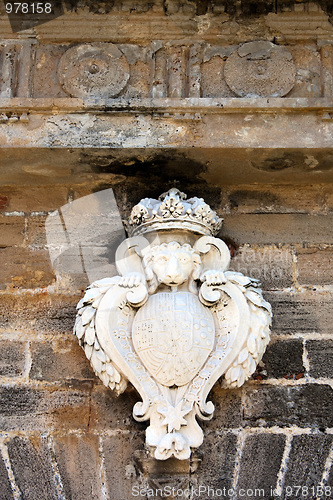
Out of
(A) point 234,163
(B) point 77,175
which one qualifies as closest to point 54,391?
(B) point 77,175

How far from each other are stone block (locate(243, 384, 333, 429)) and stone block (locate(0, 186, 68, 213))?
1.32 metres

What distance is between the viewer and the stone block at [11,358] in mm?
3361

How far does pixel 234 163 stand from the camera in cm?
355

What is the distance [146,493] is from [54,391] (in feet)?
1.99

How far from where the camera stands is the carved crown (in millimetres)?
3375

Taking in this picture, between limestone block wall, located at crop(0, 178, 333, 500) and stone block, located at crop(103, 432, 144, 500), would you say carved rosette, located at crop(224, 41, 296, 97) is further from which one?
stone block, located at crop(103, 432, 144, 500)

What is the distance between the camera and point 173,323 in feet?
10.3

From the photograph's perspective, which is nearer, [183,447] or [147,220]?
[183,447]

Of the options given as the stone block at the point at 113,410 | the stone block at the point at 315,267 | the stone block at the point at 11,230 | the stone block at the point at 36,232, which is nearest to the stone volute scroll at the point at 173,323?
the stone block at the point at 113,410

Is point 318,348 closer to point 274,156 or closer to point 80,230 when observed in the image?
point 274,156

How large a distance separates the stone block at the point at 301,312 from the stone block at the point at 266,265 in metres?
0.06

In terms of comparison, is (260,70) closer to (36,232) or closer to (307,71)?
(307,71)

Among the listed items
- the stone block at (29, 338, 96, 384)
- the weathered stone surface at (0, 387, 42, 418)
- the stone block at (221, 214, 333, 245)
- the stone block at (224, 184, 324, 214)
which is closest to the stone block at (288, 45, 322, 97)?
the stone block at (224, 184, 324, 214)

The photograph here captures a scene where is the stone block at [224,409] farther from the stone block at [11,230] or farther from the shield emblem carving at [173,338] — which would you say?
the stone block at [11,230]
